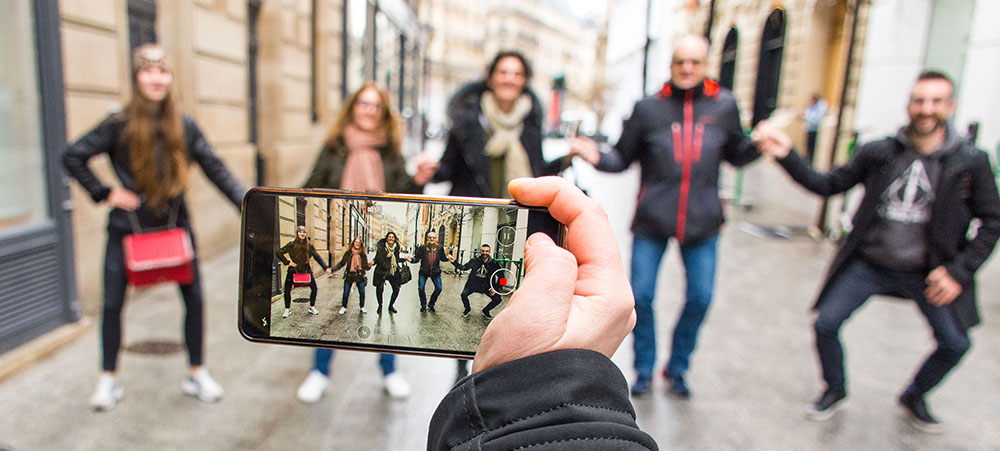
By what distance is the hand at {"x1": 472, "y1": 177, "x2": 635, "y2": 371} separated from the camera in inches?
36.0

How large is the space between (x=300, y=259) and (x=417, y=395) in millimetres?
3069

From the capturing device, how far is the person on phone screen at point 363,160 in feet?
12.7

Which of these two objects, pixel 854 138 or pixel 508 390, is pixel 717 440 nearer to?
pixel 508 390

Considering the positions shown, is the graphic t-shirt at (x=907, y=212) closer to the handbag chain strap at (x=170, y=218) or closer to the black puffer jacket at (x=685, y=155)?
the black puffer jacket at (x=685, y=155)

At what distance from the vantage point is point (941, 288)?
3555mm

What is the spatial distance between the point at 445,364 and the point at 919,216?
287cm

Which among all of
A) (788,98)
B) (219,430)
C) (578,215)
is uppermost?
(788,98)

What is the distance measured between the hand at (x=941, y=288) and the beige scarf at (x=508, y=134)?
214 cm

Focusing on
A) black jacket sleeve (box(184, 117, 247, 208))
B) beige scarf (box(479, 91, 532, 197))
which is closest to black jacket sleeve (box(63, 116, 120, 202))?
black jacket sleeve (box(184, 117, 247, 208))

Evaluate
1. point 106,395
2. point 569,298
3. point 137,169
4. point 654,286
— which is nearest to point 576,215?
point 569,298

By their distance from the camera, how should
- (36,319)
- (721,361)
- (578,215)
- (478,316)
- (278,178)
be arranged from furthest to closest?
(278,178) < (721,361) < (36,319) < (478,316) < (578,215)

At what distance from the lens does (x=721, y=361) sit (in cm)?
489

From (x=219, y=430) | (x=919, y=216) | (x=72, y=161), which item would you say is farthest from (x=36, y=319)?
(x=919, y=216)

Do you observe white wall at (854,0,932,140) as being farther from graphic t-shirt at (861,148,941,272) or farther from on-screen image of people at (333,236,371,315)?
on-screen image of people at (333,236,371,315)
